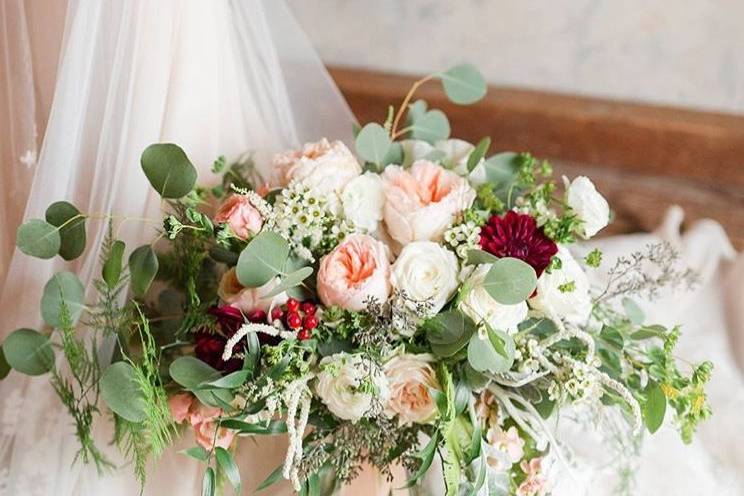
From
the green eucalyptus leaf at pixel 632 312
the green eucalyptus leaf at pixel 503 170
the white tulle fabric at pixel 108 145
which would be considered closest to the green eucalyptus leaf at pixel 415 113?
the green eucalyptus leaf at pixel 503 170

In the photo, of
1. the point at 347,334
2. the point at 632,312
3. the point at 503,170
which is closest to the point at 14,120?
the point at 347,334

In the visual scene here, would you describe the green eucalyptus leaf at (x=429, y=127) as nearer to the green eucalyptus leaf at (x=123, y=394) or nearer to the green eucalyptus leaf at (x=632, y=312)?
the green eucalyptus leaf at (x=632, y=312)

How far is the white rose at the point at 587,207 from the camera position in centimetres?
89

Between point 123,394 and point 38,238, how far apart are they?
7.0 inches

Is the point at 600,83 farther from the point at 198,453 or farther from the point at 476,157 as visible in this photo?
the point at 198,453

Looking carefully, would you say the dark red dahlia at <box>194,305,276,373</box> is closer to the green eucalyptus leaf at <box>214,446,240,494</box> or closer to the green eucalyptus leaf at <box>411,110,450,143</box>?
the green eucalyptus leaf at <box>214,446,240,494</box>

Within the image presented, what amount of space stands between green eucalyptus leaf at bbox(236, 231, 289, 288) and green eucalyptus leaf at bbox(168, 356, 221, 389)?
0.09 metres

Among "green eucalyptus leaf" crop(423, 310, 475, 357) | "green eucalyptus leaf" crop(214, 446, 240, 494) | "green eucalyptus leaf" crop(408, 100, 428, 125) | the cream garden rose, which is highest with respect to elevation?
"green eucalyptus leaf" crop(408, 100, 428, 125)

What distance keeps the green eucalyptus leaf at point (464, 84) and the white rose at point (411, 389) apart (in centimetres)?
41

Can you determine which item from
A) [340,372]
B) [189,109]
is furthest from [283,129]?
[340,372]

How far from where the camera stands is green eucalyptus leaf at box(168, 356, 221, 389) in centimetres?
81

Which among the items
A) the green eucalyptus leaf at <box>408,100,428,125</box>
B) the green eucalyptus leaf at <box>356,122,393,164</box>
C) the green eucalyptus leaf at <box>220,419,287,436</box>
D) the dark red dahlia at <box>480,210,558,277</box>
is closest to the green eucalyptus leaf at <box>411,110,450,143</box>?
the green eucalyptus leaf at <box>408,100,428,125</box>

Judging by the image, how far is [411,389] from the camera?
0.81 metres

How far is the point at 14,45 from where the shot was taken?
0.96 meters
